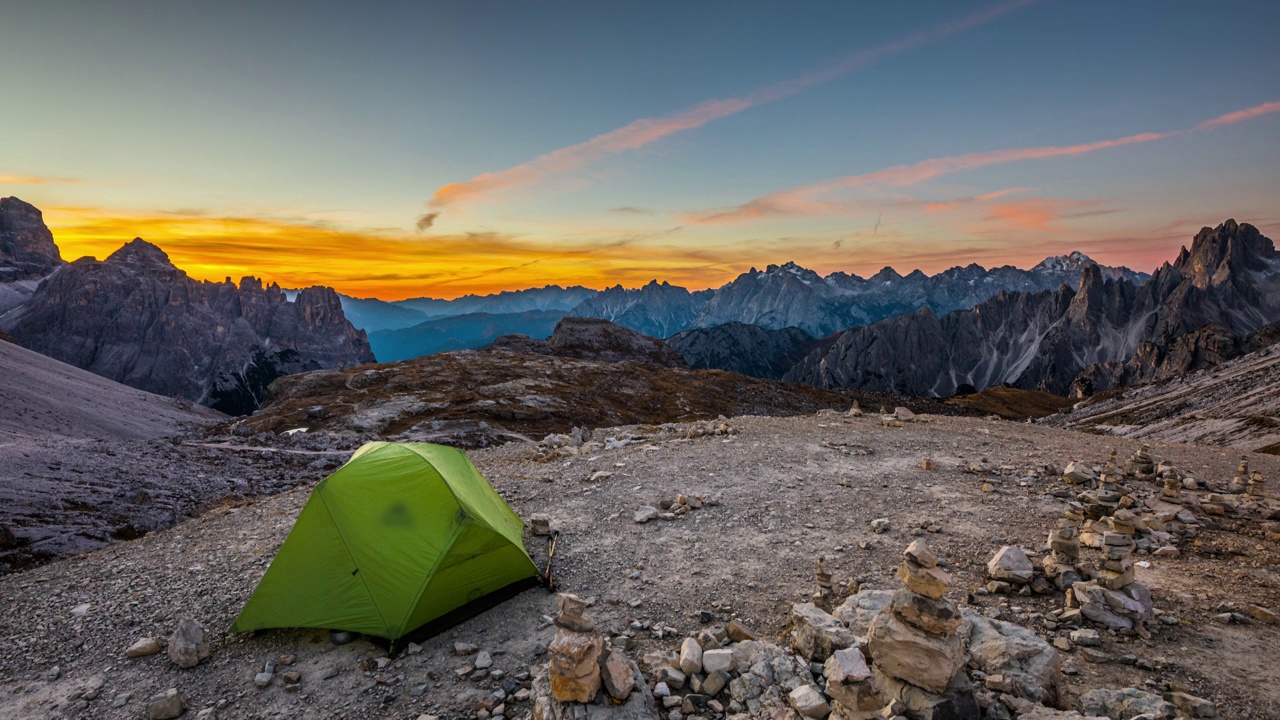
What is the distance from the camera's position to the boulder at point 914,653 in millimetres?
6590

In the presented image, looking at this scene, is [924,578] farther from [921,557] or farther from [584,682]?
[584,682]

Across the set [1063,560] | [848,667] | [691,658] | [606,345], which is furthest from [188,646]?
[606,345]

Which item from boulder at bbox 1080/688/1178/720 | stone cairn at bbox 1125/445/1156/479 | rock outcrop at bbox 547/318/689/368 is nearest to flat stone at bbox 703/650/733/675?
boulder at bbox 1080/688/1178/720

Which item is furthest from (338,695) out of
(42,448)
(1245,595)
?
(42,448)

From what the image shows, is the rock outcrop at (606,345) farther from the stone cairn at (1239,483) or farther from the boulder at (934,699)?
the boulder at (934,699)

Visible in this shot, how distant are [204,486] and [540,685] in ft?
103

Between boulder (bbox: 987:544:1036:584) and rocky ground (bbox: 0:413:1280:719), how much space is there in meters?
0.35

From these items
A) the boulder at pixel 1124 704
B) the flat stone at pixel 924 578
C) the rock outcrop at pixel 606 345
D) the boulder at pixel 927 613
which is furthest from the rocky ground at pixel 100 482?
the rock outcrop at pixel 606 345

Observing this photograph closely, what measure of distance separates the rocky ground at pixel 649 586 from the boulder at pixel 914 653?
82.6 inches

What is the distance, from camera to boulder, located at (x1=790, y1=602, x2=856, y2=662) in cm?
778

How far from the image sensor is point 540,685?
25.1 feet

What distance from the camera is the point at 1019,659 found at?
7.21 m

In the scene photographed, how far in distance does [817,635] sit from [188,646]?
10785 mm

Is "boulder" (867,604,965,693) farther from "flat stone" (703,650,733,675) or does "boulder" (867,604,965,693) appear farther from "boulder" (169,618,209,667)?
"boulder" (169,618,209,667)
